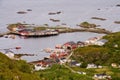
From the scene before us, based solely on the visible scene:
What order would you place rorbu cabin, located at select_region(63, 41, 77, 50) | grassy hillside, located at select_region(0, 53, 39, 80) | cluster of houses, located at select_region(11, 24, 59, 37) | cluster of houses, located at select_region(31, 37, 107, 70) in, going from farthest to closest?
cluster of houses, located at select_region(11, 24, 59, 37)
rorbu cabin, located at select_region(63, 41, 77, 50)
cluster of houses, located at select_region(31, 37, 107, 70)
grassy hillside, located at select_region(0, 53, 39, 80)

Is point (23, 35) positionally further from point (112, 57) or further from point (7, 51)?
point (112, 57)

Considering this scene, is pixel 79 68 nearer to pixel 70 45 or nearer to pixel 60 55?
pixel 60 55

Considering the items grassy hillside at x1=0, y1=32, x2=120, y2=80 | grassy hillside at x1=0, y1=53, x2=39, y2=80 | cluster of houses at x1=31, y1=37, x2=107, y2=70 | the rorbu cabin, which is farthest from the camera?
the rorbu cabin

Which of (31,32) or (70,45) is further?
(31,32)

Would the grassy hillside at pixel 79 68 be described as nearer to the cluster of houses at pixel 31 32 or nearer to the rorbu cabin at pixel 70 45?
the rorbu cabin at pixel 70 45

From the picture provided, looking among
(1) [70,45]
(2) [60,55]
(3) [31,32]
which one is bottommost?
(3) [31,32]

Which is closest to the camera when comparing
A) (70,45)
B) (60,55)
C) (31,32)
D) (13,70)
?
(13,70)

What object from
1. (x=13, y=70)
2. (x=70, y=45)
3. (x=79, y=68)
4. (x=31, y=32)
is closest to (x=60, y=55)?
(x=70, y=45)

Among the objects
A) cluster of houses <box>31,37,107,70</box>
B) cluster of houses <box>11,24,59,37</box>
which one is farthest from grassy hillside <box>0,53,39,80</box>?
cluster of houses <box>11,24,59,37</box>

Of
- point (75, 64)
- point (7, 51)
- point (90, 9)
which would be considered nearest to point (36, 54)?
point (7, 51)

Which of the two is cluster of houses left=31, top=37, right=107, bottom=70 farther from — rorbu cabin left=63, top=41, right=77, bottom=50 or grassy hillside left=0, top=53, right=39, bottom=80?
grassy hillside left=0, top=53, right=39, bottom=80

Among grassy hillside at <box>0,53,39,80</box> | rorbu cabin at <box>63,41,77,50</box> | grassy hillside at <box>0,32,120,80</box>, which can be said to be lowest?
rorbu cabin at <box>63,41,77,50</box>

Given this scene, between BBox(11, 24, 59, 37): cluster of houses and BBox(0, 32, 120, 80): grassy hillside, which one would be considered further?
BBox(11, 24, 59, 37): cluster of houses
